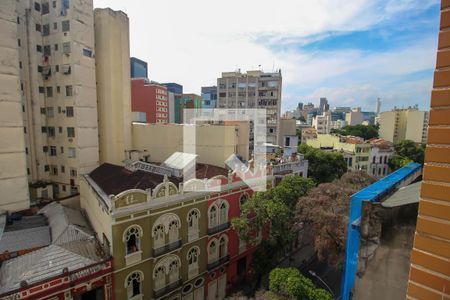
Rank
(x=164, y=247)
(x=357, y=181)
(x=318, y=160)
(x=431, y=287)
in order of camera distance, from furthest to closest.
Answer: (x=318, y=160) → (x=357, y=181) → (x=164, y=247) → (x=431, y=287)

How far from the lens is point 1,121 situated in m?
20.3

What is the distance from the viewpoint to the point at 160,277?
16.4 meters

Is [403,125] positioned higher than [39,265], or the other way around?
[403,125]

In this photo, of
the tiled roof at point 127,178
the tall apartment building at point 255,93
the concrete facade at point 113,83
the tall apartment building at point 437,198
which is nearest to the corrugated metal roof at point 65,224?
the tiled roof at point 127,178

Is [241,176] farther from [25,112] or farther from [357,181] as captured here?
[25,112]

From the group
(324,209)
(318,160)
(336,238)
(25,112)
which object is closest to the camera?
(336,238)

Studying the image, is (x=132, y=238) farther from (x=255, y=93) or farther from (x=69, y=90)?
(x=255, y=93)

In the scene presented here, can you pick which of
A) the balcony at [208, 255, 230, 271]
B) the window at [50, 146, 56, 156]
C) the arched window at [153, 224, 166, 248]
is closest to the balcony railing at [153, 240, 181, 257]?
the arched window at [153, 224, 166, 248]

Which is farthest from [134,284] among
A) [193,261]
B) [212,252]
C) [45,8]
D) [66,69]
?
[45,8]

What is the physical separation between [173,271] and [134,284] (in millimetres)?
2535

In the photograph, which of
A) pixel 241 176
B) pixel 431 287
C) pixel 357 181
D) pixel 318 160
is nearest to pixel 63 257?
pixel 241 176

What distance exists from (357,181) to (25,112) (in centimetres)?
3068

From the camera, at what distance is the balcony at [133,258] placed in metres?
14.7

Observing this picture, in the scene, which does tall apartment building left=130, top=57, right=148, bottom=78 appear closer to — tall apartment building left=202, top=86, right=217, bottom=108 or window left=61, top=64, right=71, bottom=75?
tall apartment building left=202, top=86, right=217, bottom=108
